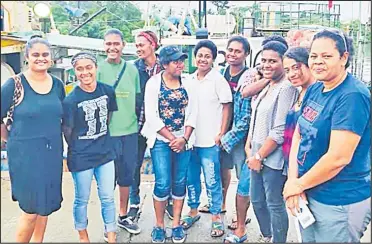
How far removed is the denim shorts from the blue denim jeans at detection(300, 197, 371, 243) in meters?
1.24

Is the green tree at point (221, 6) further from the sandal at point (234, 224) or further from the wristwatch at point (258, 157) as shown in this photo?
the wristwatch at point (258, 157)

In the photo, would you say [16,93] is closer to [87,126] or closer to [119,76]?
[87,126]

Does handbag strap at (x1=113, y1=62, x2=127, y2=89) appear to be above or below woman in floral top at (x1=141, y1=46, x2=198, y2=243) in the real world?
above

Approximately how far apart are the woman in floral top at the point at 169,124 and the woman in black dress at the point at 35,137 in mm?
574

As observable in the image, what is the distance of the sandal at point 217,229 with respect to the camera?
2646 millimetres

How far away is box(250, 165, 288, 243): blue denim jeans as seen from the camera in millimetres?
2145

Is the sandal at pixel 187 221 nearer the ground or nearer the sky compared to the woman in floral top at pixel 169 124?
nearer the ground

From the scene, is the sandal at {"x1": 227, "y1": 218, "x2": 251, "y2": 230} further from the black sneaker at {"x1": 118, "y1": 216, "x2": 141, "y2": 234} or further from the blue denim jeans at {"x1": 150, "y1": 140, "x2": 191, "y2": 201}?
the black sneaker at {"x1": 118, "y1": 216, "x2": 141, "y2": 234}

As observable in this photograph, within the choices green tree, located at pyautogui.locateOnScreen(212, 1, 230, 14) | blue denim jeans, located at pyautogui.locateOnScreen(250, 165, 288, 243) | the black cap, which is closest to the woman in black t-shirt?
the black cap

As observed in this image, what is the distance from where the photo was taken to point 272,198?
214 centimetres

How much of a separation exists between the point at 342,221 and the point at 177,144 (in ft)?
3.57

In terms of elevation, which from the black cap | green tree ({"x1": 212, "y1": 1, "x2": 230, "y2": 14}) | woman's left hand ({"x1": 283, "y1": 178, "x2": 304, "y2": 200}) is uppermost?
green tree ({"x1": 212, "y1": 1, "x2": 230, "y2": 14})

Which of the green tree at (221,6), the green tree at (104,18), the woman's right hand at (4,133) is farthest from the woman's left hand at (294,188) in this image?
the green tree at (221,6)

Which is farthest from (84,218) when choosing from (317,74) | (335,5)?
(335,5)
